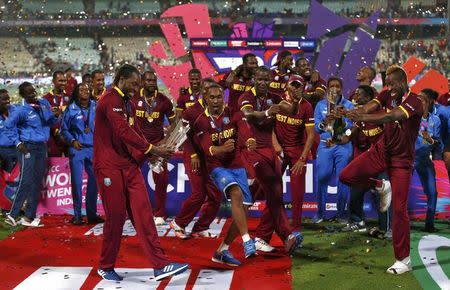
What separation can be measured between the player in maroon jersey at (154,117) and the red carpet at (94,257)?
1.03 metres

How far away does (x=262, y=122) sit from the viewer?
784 centimetres

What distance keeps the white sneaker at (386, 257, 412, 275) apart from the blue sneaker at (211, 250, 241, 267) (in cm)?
154

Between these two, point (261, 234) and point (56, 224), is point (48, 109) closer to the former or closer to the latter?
point (56, 224)

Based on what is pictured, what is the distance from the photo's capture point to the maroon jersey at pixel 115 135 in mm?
6484

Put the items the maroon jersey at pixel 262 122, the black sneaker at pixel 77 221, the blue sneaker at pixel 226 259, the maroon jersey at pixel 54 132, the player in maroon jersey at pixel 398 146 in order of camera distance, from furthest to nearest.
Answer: the maroon jersey at pixel 54 132 → the black sneaker at pixel 77 221 → the maroon jersey at pixel 262 122 → the blue sneaker at pixel 226 259 → the player in maroon jersey at pixel 398 146

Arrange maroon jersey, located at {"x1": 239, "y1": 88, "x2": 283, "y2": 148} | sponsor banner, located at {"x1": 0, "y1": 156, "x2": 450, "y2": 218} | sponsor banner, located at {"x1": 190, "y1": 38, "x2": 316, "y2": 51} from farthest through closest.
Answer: sponsor banner, located at {"x1": 190, "y1": 38, "x2": 316, "y2": 51} < sponsor banner, located at {"x1": 0, "y1": 156, "x2": 450, "y2": 218} < maroon jersey, located at {"x1": 239, "y1": 88, "x2": 283, "y2": 148}

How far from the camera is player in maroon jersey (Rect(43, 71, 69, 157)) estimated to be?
1121 centimetres

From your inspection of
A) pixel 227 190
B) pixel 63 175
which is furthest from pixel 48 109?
pixel 227 190

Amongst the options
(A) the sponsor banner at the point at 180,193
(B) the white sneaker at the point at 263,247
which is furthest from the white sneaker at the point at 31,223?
(B) the white sneaker at the point at 263,247

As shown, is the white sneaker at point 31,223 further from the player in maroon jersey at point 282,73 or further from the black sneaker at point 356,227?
the black sneaker at point 356,227

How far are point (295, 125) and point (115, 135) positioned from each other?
2817 mm

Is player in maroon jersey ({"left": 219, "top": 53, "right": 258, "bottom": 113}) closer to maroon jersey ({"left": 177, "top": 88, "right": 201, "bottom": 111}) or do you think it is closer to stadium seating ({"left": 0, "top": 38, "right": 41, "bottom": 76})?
maroon jersey ({"left": 177, "top": 88, "right": 201, "bottom": 111})

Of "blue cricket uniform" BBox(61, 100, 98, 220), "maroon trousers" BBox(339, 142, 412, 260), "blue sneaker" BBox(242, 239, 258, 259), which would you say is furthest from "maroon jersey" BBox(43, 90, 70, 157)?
"maroon trousers" BBox(339, 142, 412, 260)

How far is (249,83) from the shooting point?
1040 centimetres
